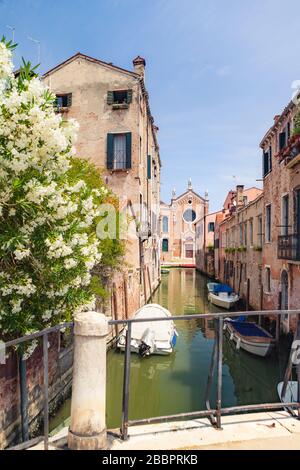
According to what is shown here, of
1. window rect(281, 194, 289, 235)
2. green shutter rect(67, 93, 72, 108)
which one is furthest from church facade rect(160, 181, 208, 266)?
window rect(281, 194, 289, 235)

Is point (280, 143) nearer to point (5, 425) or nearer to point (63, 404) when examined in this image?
point (63, 404)

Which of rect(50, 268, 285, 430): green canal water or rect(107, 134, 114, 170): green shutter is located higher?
rect(107, 134, 114, 170): green shutter

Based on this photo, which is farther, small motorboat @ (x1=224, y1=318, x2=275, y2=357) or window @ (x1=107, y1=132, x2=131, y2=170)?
window @ (x1=107, y1=132, x2=131, y2=170)

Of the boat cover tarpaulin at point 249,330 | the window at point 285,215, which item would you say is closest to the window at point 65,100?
the window at point 285,215

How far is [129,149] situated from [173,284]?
1862 cm

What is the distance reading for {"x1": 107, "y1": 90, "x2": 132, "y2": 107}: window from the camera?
15.5m

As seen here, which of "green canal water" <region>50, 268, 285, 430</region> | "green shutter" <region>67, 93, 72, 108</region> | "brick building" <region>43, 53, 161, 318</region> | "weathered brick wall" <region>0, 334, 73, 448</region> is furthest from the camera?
"green shutter" <region>67, 93, 72, 108</region>

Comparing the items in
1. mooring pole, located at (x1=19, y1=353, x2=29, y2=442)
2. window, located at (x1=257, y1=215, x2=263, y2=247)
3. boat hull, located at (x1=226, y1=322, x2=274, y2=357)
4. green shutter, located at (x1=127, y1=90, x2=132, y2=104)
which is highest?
green shutter, located at (x1=127, y1=90, x2=132, y2=104)

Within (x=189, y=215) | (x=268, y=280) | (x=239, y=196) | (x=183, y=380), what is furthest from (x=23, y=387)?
(x=189, y=215)

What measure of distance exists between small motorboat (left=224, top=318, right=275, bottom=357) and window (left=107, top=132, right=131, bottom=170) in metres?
8.76

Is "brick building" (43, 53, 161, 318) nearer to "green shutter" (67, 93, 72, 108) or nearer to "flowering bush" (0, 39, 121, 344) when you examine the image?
"green shutter" (67, 93, 72, 108)

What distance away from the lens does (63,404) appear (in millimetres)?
7344

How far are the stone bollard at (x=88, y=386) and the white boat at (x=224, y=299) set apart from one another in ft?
56.8

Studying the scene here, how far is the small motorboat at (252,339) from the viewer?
10508mm
